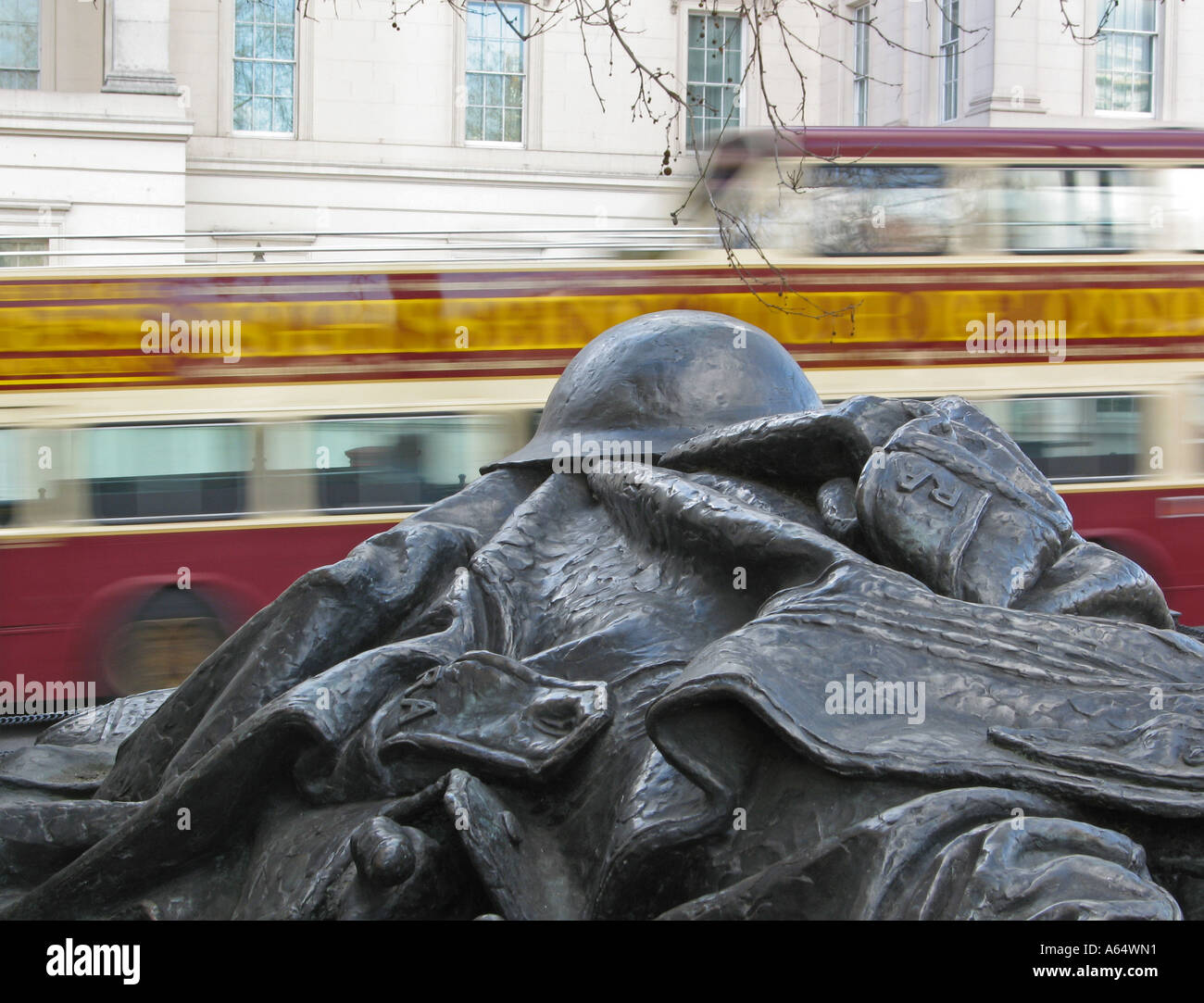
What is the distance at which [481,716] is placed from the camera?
3146 millimetres

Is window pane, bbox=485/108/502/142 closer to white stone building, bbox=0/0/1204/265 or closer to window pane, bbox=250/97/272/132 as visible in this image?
white stone building, bbox=0/0/1204/265

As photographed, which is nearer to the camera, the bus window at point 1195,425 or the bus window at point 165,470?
the bus window at point 165,470

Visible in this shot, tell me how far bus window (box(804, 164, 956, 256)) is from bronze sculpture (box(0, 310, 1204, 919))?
665cm

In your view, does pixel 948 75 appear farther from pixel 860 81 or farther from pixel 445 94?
pixel 445 94

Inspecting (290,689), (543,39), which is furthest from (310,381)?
(543,39)

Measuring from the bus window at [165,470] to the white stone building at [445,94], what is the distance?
39.8ft

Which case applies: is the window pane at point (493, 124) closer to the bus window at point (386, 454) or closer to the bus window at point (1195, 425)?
the bus window at point (386, 454)

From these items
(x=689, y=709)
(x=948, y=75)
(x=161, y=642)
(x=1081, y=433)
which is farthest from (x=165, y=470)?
(x=948, y=75)

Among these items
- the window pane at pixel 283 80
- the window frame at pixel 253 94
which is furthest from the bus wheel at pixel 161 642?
the window pane at pixel 283 80

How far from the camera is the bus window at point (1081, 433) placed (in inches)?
433

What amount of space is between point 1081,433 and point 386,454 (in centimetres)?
490

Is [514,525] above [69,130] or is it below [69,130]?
below
